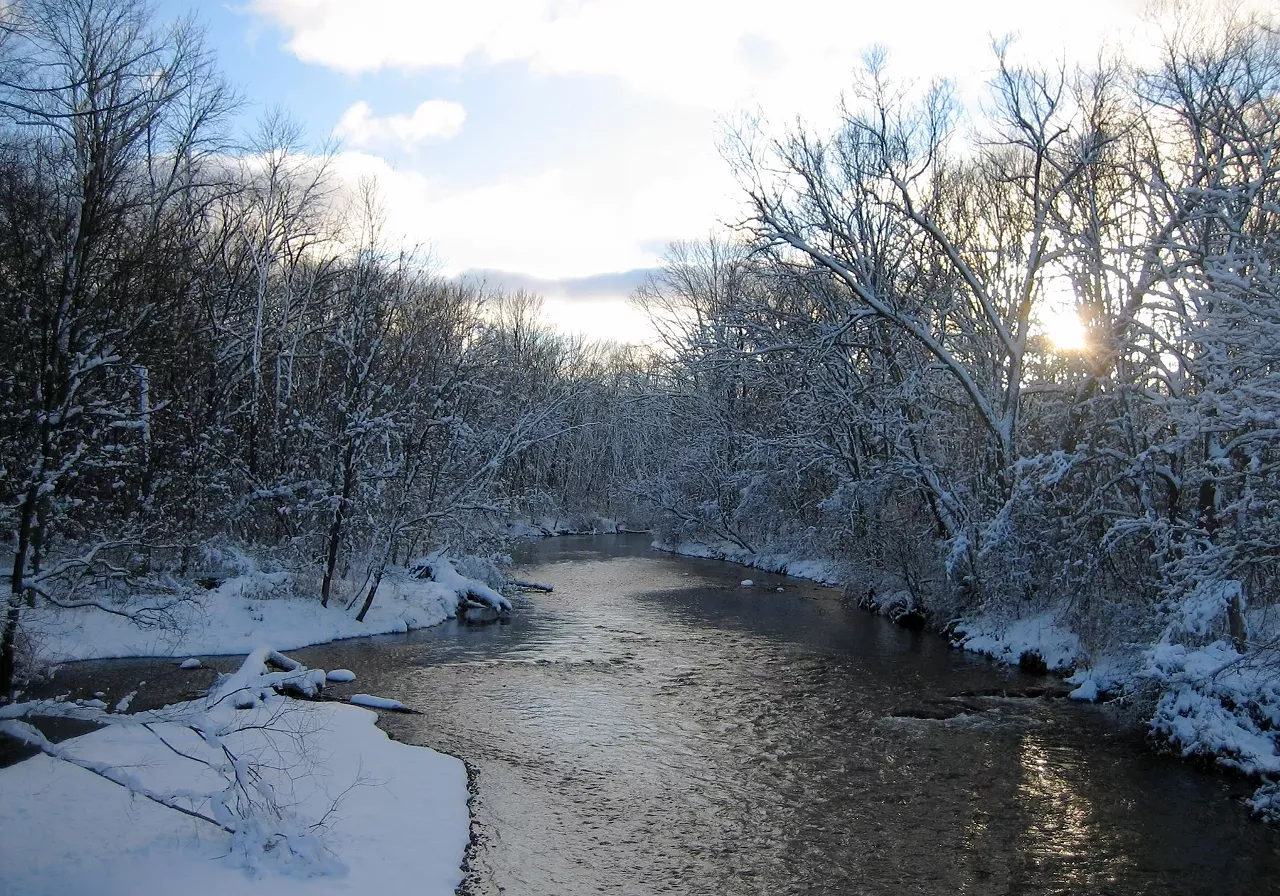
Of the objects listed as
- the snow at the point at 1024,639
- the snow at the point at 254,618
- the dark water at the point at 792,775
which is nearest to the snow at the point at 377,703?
the dark water at the point at 792,775

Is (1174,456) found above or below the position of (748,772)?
above

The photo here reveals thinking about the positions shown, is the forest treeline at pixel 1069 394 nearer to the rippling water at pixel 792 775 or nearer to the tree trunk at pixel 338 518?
the rippling water at pixel 792 775

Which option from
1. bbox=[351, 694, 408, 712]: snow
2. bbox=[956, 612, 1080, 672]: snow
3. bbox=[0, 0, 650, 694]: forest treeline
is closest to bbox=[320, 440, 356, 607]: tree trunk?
bbox=[0, 0, 650, 694]: forest treeline

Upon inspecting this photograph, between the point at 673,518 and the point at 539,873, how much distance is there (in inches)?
1268

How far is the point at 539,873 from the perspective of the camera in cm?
756

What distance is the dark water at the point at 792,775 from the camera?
7734 millimetres

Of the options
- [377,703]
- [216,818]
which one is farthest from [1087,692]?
[216,818]

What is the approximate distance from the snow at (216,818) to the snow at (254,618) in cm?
472

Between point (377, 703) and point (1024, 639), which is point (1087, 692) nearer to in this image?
point (1024, 639)

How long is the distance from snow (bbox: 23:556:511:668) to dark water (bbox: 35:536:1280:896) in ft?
4.01

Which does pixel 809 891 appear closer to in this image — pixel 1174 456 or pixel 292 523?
pixel 1174 456

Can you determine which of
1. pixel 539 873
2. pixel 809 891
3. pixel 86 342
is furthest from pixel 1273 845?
pixel 86 342

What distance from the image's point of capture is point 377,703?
41.2ft

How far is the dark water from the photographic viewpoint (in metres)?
7.73
